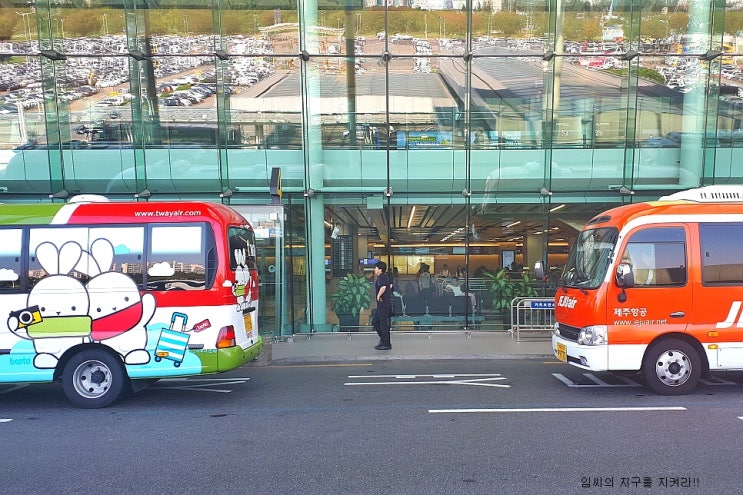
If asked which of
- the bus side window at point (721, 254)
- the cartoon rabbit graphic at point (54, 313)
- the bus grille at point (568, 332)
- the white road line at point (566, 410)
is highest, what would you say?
the bus side window at point (721, 254)

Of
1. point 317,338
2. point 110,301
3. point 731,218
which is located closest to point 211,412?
point 110,301

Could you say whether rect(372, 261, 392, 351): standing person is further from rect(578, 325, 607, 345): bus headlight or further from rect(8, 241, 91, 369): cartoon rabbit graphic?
rect(8, 241, 91, 369): cartoon rabbit graphic

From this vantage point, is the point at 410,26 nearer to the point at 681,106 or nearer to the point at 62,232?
the point at 681,106

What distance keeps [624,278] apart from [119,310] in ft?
23.2

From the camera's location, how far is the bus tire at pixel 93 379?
7418 mm

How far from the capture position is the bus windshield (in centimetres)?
787

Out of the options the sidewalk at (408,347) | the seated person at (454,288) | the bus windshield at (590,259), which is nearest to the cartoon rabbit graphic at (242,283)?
the sidewalk at (408,347)

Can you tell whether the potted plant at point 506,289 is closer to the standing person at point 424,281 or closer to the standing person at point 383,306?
the standing person at point 424,281

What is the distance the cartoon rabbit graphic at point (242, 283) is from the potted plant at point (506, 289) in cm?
769

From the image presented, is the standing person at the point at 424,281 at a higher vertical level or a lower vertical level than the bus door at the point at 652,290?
lower

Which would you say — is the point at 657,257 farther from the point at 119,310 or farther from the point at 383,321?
the point at 119,310

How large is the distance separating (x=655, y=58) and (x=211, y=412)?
45.4ft

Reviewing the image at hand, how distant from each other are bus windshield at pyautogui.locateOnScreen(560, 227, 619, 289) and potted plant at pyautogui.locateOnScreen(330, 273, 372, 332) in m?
6.38

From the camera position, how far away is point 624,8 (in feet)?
46.0
